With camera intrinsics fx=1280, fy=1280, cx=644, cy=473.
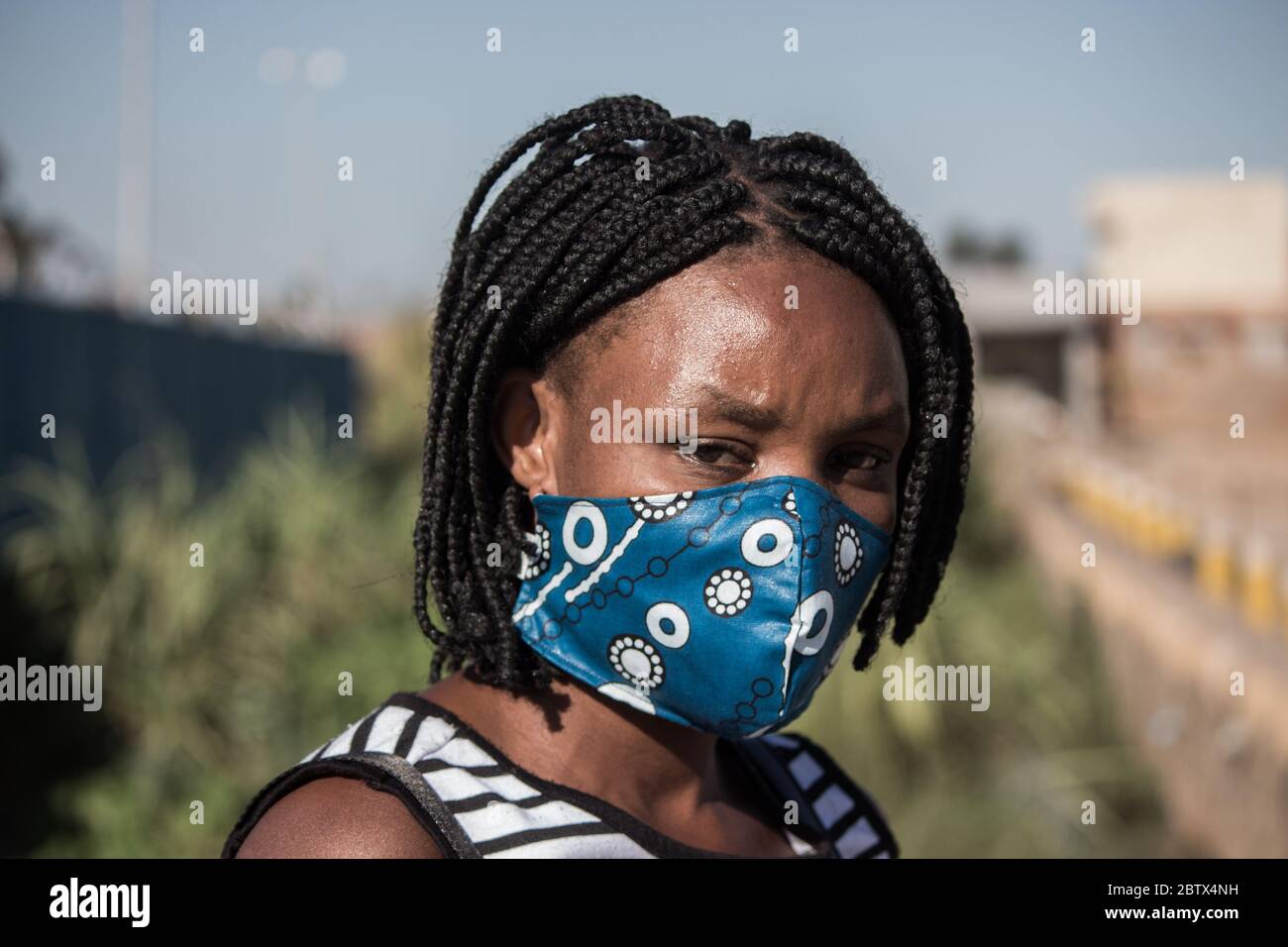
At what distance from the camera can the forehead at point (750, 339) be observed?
1688 mm

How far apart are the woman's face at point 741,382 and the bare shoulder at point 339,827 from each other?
500 millimetres

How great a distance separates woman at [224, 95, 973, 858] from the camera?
1.69 m

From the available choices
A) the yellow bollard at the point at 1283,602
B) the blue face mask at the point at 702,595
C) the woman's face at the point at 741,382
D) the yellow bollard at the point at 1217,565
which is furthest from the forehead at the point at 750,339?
the yellow bollard at the point at 1217,565

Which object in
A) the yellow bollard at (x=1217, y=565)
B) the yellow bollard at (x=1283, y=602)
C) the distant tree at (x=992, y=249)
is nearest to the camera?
the yellow bollard at (x=1283, y=602)

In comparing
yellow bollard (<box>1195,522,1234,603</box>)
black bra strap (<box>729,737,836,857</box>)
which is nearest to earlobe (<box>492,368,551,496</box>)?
black bra strap (<box>729,737,836,857</box>)

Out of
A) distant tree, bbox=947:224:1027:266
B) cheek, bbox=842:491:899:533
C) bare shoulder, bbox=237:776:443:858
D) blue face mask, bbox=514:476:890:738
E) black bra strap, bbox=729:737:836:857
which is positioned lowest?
black bra strap, bbox=729:737:836:857

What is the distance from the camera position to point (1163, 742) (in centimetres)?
806

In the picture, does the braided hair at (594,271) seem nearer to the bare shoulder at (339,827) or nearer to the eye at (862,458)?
the eye at (862,458)

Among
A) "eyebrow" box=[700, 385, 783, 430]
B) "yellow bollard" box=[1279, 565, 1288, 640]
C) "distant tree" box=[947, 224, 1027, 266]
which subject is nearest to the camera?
"eyebrow" box=[700, 385, 783, 430]

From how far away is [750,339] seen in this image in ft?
5.54

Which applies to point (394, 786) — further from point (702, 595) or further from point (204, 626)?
point (204, 626)

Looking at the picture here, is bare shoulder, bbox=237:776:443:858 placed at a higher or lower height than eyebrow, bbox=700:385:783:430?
lower

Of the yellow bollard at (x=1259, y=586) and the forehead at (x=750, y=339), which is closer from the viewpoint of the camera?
the forehead at (x=750, y=339)

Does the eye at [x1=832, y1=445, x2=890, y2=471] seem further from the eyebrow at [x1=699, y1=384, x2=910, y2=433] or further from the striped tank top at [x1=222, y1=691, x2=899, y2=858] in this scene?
the striped tank top at [x1=222, y1=691, x2=899, y2=858]
